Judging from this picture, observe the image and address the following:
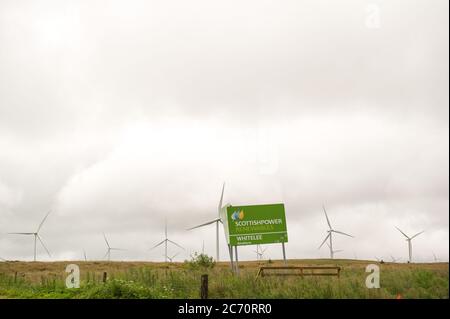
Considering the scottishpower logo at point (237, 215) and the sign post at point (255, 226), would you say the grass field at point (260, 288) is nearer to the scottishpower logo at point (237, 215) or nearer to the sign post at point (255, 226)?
the sign post at point (255, 226)

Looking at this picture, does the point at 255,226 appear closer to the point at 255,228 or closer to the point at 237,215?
the point at 255,228

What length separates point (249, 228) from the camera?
3372 cm

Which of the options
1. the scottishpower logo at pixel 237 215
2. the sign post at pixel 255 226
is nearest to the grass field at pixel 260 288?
the sign post at pixel 255 226

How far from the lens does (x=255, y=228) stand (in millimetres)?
33781

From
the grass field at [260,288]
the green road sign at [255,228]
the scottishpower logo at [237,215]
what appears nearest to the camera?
the grass field at [260,288]

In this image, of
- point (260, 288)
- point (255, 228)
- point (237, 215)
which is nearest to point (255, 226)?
point (255, 228)

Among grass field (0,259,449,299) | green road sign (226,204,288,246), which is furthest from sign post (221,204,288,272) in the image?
grass field (0,259,449,299)

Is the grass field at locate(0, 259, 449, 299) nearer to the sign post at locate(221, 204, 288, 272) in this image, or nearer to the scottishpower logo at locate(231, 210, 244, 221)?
the sign post at locate(221, 204, 288, 272)

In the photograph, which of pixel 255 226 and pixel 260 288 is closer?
pixel 260 288

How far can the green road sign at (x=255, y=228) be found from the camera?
33.7 metres

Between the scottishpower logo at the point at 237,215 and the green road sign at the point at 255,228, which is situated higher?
the scottishpower logo at the point at 237,215

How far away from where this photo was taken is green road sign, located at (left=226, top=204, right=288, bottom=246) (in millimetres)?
33656
